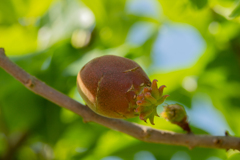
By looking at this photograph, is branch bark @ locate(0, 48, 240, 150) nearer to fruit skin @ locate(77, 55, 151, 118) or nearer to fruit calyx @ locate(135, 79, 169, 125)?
fruit skin @ locate(77, 55, 151, 118)

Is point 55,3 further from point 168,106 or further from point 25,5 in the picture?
point 168,106

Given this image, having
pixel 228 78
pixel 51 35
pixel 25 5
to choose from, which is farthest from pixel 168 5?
pixel 25 5

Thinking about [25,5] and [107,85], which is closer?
[107,85]

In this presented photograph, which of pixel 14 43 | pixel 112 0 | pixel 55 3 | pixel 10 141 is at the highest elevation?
pixel 112 0

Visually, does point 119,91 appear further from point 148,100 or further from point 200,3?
point 200,3

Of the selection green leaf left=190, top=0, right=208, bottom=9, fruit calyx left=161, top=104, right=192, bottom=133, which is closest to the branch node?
fruit calyx left=161, top=104, right=192, bottom=133

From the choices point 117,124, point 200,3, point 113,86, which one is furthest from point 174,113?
point 200,3

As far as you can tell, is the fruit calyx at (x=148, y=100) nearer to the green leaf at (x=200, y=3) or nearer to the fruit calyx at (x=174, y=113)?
the fruit calyx at (x=174, y=113)
